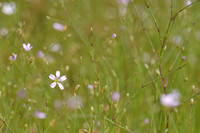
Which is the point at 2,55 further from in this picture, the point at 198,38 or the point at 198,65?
the point at 198,38

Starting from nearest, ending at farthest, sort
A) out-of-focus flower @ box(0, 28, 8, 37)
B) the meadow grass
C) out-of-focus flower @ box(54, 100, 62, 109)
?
1. the meadow grass
2. out-of-focus flower @ box(0, 28, 8, 37)
3. out-of-focus flower @ box(54, 100, 62, 109)

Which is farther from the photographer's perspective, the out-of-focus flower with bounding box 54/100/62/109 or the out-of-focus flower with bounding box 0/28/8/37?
the out-of-focus flower with bounding box 54/100/62/109

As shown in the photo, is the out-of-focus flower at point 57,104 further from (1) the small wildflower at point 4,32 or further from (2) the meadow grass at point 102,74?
(1) the small wildflower at point 4,32

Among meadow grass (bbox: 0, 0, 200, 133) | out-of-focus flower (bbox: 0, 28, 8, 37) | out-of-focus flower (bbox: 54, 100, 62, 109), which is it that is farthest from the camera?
out-of-focus flower (bbox: 54, 100, 62, 109)

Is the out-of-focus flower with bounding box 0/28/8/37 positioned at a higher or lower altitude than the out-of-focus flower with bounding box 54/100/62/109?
higher

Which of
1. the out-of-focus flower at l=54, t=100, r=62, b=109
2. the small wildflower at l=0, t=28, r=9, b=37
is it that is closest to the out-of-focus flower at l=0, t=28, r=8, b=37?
the small wildflower at l=0, t=28, r=9, b=37

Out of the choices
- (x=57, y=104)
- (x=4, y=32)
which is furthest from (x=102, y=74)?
(x=4, y=32)

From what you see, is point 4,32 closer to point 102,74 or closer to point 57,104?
point 57,104

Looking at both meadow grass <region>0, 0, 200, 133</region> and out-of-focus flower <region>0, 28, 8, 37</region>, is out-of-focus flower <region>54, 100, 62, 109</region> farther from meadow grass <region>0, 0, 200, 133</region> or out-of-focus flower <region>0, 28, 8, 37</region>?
out-of-focus flower <region>0, 28, 8, 37</region>
